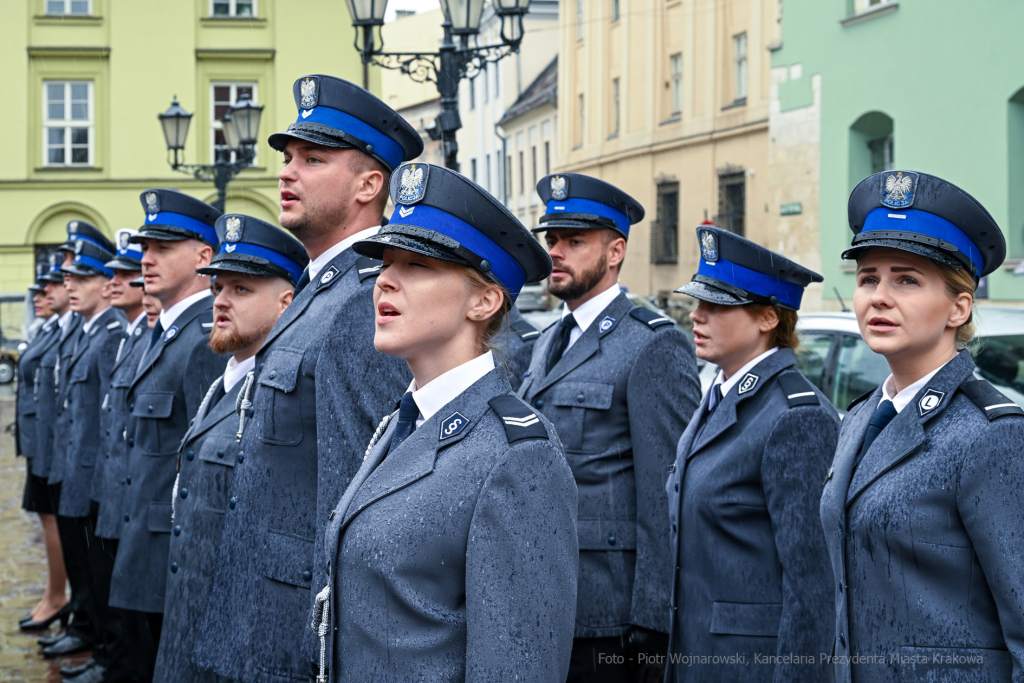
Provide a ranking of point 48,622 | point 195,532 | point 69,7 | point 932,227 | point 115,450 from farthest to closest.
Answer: point 69,7 → point 48,622 → point 115,450 → point 195,532 → point 932,227

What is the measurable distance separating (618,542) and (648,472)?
27 cm

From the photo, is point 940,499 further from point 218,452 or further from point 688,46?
point 688,46

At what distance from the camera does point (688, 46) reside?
2969 cm

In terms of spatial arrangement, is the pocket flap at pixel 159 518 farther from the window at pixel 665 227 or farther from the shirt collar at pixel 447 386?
the window at pixel 665 227

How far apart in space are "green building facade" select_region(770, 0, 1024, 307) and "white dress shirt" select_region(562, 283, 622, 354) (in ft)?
39.9

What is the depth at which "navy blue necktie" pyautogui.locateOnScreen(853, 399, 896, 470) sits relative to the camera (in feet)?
9.88

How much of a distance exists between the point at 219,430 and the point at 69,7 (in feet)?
87.9

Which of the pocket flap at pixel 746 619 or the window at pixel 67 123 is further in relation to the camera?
the window at pixel 67 123

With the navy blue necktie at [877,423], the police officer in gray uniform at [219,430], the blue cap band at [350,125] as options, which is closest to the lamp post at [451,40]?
the police officer in gray uniform at [219,430]

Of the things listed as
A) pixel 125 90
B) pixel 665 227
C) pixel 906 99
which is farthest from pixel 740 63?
pixel 125 90

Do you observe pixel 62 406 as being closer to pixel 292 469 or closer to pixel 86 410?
pixel 86 410

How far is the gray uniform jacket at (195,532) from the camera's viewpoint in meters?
3.78

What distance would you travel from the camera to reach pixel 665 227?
3084 centimetres

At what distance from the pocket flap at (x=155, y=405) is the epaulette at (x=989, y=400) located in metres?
3.29
